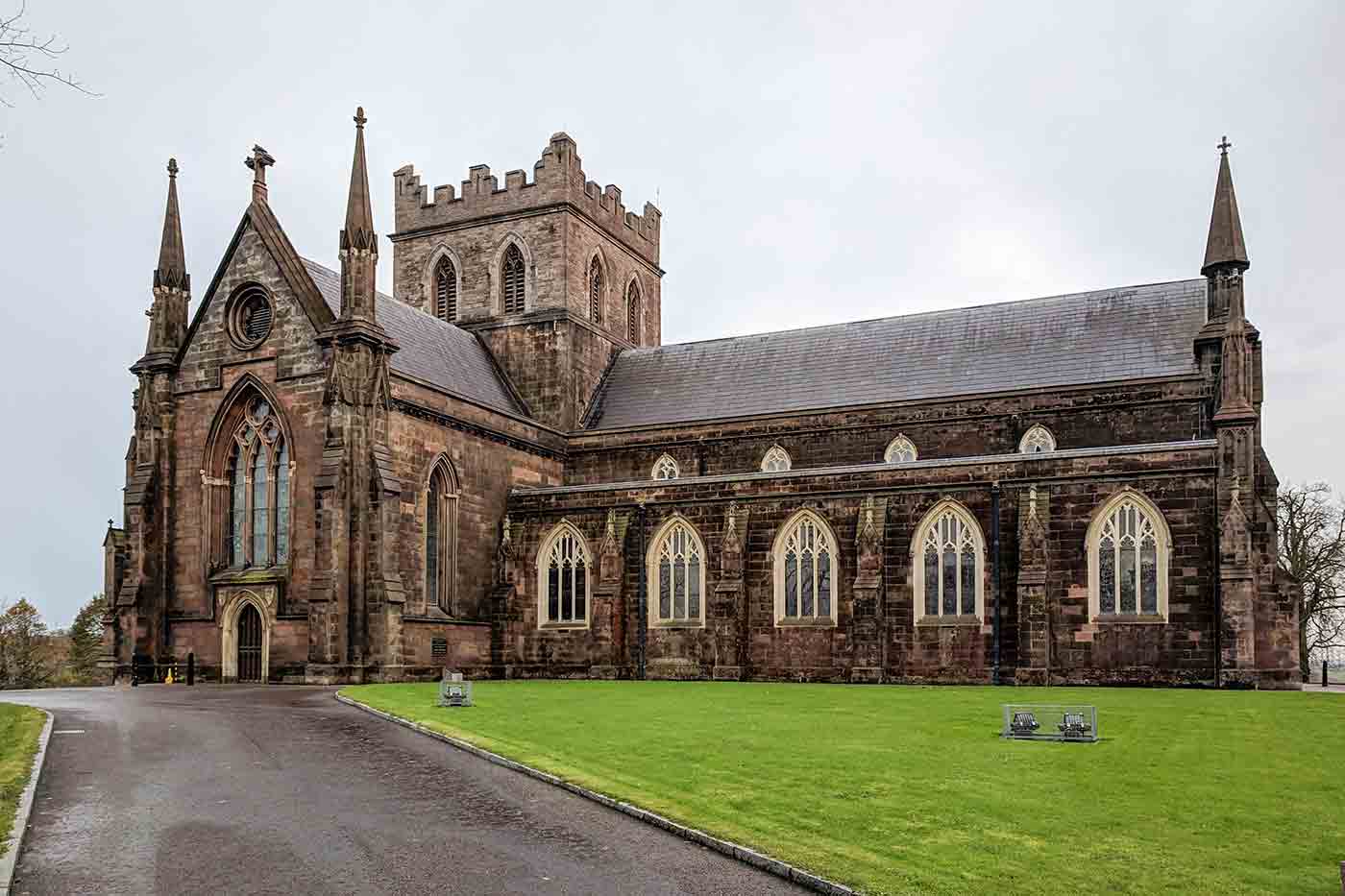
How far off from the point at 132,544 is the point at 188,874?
1143 inches

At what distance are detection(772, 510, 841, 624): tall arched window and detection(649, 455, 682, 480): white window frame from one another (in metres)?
8.37

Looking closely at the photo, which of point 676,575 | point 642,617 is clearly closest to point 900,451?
point 676,575

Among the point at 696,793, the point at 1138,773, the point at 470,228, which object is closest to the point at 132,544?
the point at 470,228

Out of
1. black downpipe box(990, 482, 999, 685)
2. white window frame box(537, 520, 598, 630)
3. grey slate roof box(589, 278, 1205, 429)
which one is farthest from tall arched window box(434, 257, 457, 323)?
black downpipe box(990, 482, 999, 685)

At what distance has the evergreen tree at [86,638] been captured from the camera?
68.7 meters

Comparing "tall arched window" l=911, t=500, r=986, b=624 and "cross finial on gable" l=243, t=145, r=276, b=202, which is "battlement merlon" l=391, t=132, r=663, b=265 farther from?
"tall arched window" l=911, t=500, r=986, b=624

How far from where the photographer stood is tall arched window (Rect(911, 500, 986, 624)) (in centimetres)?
3375

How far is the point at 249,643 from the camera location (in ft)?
118

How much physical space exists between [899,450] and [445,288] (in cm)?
2057

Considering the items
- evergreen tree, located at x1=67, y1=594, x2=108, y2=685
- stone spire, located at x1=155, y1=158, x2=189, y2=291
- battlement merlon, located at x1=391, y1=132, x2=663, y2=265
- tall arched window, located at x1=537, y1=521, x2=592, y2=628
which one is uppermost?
battlement merlon, located at x1=391, y1=132, x2=663, y2=265

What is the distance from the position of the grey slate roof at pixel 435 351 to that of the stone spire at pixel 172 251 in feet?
14.4

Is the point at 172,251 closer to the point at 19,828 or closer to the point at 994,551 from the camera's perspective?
the point at 994,551

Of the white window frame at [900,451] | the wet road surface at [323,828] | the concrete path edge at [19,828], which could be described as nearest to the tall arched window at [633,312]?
the white window frame at [900,451]

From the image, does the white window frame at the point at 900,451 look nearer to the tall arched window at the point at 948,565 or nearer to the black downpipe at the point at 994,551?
the tall arched window at the point at 948,565
